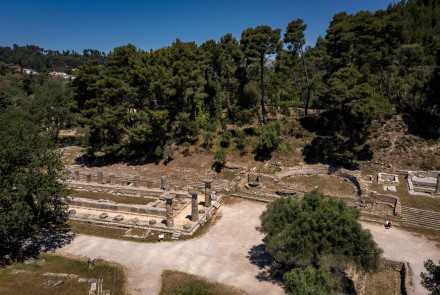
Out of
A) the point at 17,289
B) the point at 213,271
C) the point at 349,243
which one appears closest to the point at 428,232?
the point at 349,243

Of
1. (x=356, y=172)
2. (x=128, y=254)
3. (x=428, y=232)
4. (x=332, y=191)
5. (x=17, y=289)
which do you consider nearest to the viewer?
(x=17, y=289)

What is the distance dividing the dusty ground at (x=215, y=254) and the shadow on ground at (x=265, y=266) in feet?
0.66

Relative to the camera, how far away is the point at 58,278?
21391mm

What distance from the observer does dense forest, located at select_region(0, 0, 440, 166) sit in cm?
4091

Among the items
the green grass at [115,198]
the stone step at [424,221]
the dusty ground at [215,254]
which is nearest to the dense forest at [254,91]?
the green grass at [115,198]

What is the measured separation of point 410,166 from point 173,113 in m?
31.0

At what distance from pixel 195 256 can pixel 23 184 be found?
12792 mm

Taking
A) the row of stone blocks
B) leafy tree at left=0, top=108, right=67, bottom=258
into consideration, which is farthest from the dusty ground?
the row of stone blocks

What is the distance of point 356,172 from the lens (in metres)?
38.0

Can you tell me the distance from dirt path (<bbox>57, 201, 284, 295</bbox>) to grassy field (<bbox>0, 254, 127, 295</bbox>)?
2.81 feet

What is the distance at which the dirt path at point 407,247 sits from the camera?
2345 cm

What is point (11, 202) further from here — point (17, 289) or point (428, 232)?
point (428, 232)

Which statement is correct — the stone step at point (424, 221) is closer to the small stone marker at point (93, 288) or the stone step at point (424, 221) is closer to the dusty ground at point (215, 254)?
the dusty ground at point (215, 254)

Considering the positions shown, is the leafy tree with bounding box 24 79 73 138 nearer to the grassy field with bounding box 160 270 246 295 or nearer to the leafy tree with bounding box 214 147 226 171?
the leafy tree with bounding box 214 147 226 171
